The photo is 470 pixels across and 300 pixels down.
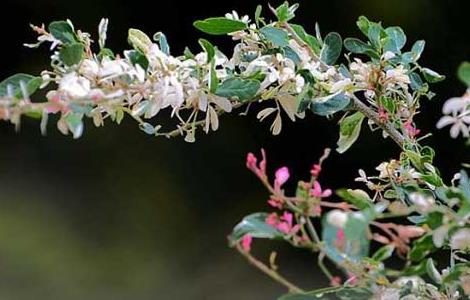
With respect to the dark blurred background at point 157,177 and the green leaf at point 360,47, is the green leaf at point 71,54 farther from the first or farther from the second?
the dark blurred background at point 157,177

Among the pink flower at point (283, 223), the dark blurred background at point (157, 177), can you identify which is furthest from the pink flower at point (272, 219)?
the dark blurred background at point (157, 177)

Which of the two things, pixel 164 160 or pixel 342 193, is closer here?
pixel 342 193

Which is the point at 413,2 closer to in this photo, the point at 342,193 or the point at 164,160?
the point at 164,160

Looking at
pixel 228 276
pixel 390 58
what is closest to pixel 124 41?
pixel 228 276

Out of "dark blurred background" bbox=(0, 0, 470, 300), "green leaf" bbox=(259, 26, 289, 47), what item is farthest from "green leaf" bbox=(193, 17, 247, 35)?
"dark blurred background" bbox=(0, 0, 470, 300)

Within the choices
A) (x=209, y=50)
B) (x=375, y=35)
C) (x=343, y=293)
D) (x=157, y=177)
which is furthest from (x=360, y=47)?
Answer: (x=157, y=177)

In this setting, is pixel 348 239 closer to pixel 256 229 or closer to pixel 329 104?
pixel 256 229

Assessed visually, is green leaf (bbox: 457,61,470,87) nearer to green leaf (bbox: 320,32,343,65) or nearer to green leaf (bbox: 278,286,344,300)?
green leaf (bbox: 278,286,344,300)
